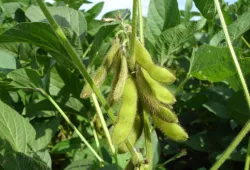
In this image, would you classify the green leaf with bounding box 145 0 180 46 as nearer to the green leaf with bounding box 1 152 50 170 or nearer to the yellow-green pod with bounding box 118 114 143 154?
the yellow-green pod with bounding box 118 114 143 154

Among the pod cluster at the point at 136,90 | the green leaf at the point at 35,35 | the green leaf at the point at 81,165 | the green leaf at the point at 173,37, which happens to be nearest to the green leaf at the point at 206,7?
the green leaf at the point at 173,37

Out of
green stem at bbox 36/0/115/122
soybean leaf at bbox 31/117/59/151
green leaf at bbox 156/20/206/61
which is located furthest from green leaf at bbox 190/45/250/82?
soybean leaf at bbox 31/117/59/151

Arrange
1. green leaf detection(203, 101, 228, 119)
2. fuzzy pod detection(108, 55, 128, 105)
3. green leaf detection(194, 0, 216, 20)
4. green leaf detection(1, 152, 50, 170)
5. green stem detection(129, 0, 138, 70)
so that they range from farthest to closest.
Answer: green leaf detection(203, 101, 228, 119), green leaf detection(194, 0, 216, 20), green leaf detection(1, 152, 50, 170), fuzzy pod detection(108, 55, 128, 105), green stem detection(129, 0, 138, 70)

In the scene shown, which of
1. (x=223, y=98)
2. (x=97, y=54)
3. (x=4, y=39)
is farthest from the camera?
(x=223, y=98)

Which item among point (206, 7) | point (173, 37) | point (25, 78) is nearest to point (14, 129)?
point (25, 78)

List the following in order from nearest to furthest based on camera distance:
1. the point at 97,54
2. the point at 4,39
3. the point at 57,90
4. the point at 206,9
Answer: the point at 4,39
the point at 206,9
the point at 97,54
the point at 57,90

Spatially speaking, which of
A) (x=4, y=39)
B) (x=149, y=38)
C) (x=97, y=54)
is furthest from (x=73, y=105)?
(x=4, y=39)

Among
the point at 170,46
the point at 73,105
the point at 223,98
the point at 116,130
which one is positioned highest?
the point at 170,46

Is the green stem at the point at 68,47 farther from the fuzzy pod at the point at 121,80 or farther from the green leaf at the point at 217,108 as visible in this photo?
the green leaf at the point at 217,108

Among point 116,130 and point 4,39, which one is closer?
point 116,130

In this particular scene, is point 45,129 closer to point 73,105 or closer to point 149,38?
point 73,105
